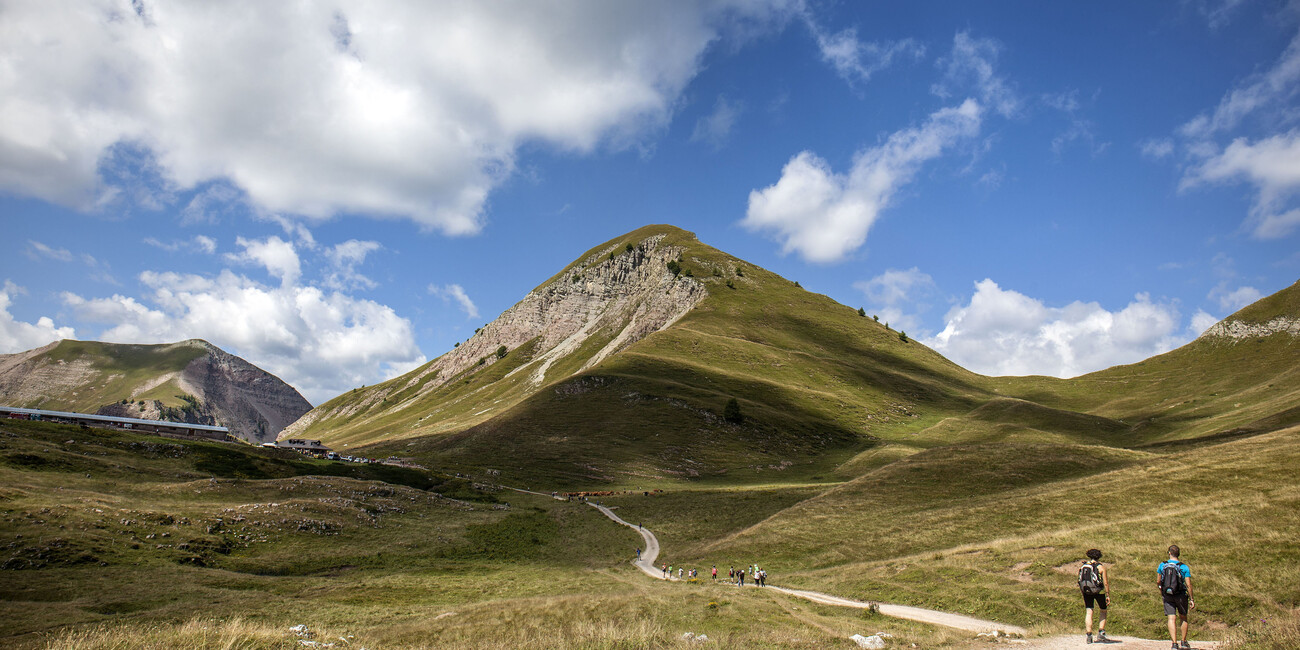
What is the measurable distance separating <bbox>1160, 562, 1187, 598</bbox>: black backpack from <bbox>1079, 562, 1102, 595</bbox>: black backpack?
1411mm

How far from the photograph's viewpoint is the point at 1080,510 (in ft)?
114

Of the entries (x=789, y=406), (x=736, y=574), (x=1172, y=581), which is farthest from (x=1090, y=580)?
(x=789, y=406)

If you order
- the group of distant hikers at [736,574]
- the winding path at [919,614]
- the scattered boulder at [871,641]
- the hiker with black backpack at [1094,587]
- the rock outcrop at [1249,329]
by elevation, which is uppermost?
the rock outcrop at [1249,329]

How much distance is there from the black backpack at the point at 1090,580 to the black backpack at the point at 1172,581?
141 cm

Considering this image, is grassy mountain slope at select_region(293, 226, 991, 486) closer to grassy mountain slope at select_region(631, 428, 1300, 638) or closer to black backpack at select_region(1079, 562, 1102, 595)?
grassy mountain slope at select_region(631, 428, 1300, 638)

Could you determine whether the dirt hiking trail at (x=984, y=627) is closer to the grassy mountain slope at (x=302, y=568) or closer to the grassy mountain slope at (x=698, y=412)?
the grassy mountain slope at (x=302, y=568)

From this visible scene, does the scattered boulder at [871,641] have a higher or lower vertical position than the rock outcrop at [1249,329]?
lower

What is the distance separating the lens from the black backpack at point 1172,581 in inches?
587

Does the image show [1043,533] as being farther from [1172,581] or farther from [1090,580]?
[1172,581]

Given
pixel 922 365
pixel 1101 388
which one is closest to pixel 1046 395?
pixel 1101 388

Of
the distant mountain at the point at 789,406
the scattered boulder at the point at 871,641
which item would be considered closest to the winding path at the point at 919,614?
the scattered boulder at the point at 871,641

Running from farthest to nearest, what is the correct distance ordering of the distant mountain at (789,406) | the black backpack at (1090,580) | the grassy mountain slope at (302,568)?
the distant mountain at (789,406), the grassy mountain slope at (302,568), the black backpack at (1090,580)

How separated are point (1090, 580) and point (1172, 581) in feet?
5.96

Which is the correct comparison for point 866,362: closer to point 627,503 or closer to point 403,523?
point 627,503
